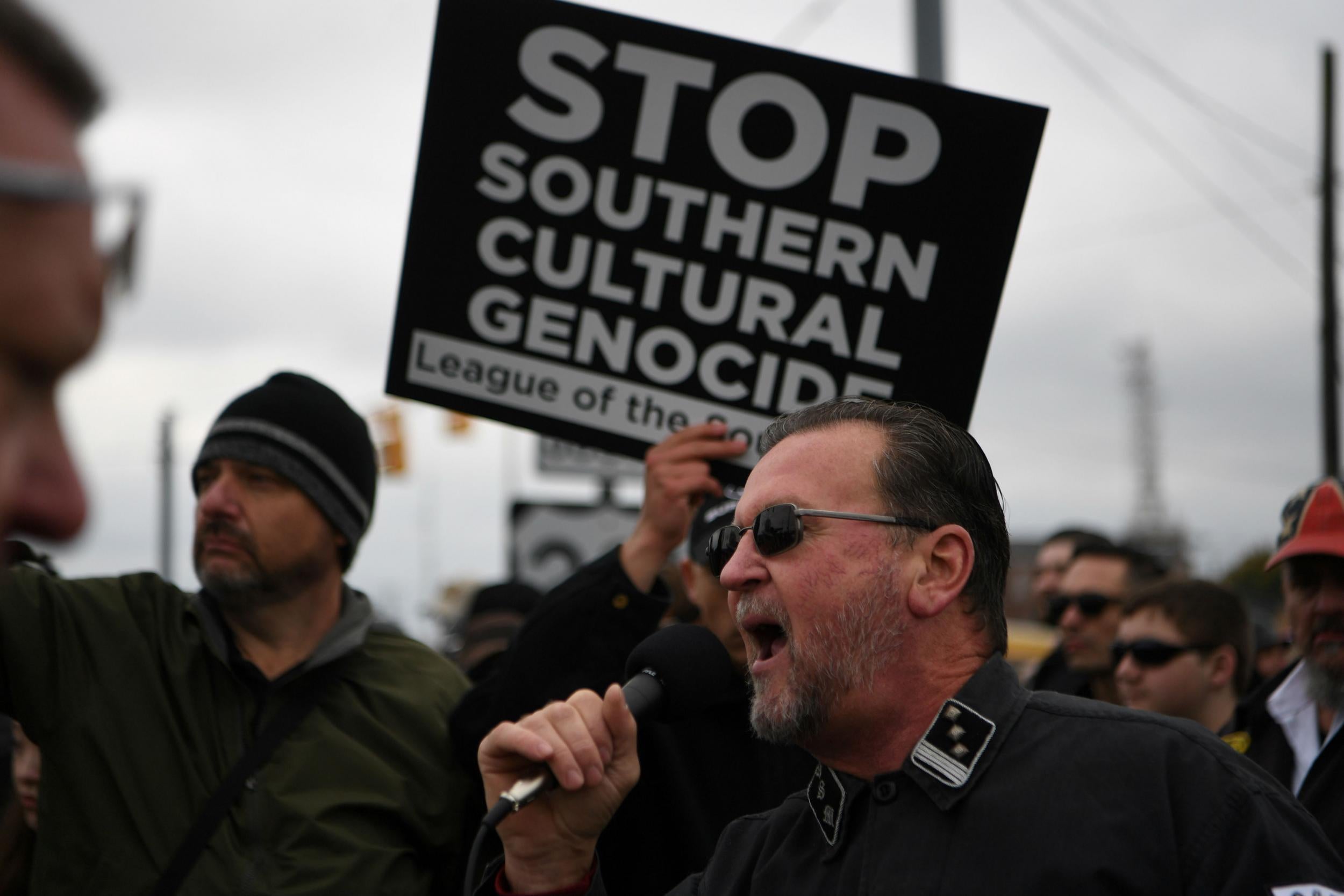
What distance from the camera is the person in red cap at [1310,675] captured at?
3855mm

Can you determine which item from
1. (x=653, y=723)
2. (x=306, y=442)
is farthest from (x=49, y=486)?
(x=306, y=442)

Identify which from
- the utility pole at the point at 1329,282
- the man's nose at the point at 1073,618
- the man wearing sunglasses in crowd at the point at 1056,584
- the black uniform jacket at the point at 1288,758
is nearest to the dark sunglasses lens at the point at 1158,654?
the black uniform jacket at the point at 1288,758

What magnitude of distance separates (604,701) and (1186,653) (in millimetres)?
3712

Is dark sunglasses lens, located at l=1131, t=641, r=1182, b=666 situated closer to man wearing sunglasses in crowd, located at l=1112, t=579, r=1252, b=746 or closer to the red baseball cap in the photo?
man wearing sunglasses in crowd, located at l=1112, t=579, r=1252, b=746

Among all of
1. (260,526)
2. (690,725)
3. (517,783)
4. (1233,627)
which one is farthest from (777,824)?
(1233,627)

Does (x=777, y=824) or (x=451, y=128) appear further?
(x=451, y=128)

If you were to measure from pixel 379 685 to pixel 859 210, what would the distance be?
1839 mm

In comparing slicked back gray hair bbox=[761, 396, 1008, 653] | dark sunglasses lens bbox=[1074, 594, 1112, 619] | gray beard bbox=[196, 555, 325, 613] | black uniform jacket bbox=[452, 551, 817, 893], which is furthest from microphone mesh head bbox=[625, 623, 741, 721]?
dark sunglasses lens bbox=[1074, 594, 1112, 619]

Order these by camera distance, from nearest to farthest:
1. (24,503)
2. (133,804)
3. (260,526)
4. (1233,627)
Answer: (24,503) → (133,804) → (260,526) → (1233,627)

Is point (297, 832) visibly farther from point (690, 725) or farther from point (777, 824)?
point (777, 824)

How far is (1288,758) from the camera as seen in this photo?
414cm

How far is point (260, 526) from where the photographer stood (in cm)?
386

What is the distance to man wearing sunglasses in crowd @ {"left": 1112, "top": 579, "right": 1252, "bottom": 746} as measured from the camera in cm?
546

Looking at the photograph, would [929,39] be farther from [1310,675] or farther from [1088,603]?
[1310,675]
